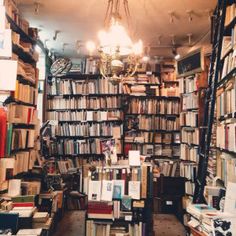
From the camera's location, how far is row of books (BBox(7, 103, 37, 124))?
3.38 meters

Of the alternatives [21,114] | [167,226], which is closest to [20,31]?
[21,114]

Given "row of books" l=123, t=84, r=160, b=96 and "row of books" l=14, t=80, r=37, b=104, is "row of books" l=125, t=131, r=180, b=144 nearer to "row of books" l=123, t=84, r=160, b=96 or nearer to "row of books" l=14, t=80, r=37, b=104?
"row of books" l=123, t=84, r=160, b=96

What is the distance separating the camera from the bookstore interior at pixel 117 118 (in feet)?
9.87

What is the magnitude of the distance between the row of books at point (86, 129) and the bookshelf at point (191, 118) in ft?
5.08

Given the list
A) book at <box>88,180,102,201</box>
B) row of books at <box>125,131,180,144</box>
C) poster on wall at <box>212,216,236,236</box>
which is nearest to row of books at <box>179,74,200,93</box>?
row of books at <box>125,131,180,144</box>

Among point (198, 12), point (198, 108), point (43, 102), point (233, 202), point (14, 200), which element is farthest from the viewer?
point (43, 102)

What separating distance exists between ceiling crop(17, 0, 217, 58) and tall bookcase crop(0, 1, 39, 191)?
0.43 m

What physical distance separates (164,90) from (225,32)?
3408mm

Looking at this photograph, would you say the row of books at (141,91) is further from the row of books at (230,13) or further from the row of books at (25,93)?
the row of books at (230,13)

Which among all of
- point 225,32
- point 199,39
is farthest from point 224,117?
point 199,39

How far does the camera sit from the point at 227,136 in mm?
2861

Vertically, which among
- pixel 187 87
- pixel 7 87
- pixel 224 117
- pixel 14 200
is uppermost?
pixel 187 87

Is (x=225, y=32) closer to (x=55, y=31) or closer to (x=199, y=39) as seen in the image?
(x=199, y=39)

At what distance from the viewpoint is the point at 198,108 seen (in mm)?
4762
